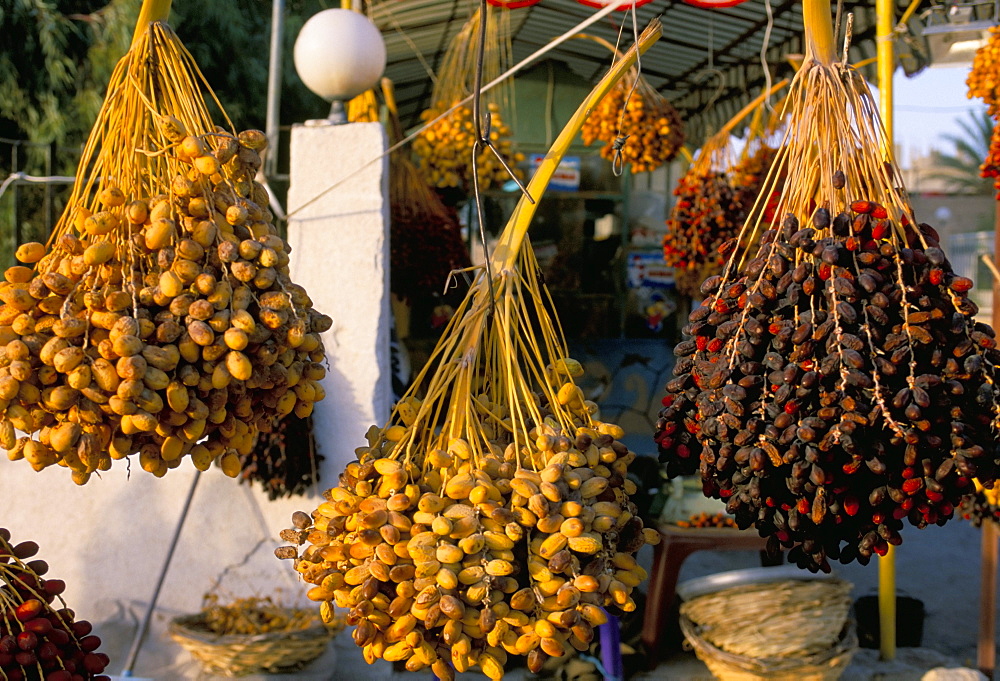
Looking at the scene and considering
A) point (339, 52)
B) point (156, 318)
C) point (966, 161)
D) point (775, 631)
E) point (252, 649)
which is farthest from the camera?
point (966, 161)

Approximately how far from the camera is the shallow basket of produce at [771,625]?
2.97m

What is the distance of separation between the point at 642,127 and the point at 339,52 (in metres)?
1.38

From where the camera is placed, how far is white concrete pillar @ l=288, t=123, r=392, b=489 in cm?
285

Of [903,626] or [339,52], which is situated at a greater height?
[339,52]

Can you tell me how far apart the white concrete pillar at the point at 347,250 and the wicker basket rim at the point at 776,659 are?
151 centimetres

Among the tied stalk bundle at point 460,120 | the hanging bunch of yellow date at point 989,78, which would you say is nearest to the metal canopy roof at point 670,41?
the tied stalk bundle at point 460,120

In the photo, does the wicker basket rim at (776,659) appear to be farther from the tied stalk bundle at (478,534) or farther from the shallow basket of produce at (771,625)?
A: the tied stalk bundle at (478,534)

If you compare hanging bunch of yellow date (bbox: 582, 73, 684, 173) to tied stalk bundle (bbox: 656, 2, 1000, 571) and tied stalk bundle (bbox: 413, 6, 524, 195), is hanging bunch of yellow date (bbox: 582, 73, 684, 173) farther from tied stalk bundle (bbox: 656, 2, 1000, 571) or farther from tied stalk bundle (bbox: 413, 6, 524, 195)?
tied stalk bundle (bbox: 656, 2, 1000, 571)

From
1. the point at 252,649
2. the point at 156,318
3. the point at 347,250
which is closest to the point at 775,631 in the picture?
the point at 252,649

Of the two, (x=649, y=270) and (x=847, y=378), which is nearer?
(x=847, y=378)

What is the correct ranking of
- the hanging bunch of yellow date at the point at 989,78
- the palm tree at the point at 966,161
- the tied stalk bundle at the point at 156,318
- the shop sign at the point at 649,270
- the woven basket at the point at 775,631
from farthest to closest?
the palm tree at the point at 966,161 < the shop sign at the point at 649,270 < the woven basket at the point at 775,631 < the hanging bunch of yellow date at the point at 989,78 < the tied stalk bundle at the point at 156,318

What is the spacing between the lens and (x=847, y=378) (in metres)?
0.93

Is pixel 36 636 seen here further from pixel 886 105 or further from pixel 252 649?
pixel 886 105

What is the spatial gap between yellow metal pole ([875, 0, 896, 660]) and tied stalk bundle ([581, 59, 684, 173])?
34.1 inches
